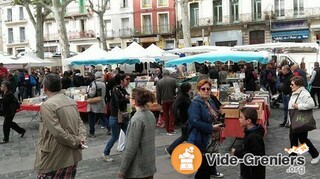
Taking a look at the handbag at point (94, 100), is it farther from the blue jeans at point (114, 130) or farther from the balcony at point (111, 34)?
the balcony at point (111, 34)

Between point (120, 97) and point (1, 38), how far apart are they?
54267mm

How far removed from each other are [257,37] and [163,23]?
37.1 ft

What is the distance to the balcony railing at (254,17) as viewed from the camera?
33.7m

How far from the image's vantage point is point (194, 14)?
4094 cm

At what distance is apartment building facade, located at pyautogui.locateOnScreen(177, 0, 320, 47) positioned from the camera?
111ft

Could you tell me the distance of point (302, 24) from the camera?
112ft

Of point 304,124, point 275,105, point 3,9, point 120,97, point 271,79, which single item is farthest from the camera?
point 3,9

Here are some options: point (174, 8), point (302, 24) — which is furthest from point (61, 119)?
point (174, 8)

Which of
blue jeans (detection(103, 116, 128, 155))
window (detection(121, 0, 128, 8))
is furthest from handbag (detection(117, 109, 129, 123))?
window (detection(121, 0, 128, 8))

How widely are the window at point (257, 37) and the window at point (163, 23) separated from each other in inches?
387

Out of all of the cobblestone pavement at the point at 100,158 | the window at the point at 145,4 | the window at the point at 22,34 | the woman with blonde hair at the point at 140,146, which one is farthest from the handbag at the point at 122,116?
the window at the point at 22,34

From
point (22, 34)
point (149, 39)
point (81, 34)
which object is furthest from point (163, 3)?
point (22, 34)

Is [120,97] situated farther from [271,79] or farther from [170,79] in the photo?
[271,79]

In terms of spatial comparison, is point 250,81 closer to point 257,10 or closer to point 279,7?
point 279,7
